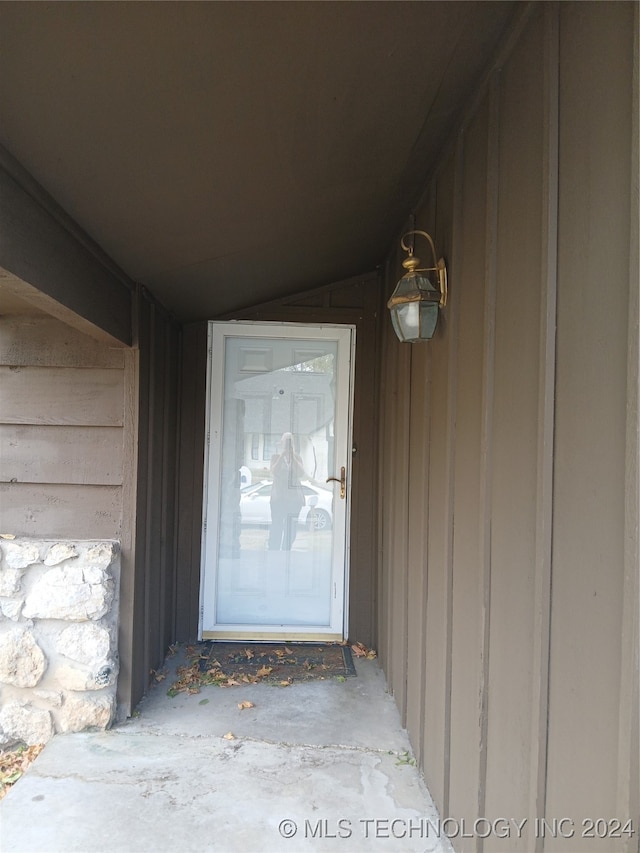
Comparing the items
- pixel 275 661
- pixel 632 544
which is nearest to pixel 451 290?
pixel 632 544

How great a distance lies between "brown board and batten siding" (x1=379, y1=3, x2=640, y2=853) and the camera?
89cm

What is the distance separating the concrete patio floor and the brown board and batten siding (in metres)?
0.24

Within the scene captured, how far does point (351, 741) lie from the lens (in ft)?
7.73

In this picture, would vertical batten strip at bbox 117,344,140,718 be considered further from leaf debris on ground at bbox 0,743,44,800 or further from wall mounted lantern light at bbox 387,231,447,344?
wall mounted lantern light at bbox 387,231,447,344

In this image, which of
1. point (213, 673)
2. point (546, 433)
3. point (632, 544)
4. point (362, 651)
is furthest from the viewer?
point (362, 651)

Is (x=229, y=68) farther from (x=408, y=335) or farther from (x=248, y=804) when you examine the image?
(x=248, y=804)

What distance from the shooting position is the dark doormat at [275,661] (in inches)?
119

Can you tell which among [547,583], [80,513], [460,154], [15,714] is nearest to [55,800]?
[15,714]

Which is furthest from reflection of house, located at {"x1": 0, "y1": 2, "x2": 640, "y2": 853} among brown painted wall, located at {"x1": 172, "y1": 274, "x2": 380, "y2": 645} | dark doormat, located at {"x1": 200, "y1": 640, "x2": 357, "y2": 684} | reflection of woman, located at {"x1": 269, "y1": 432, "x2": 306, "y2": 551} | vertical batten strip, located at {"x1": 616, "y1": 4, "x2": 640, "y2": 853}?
reflection of woman, located at {"x1": 269, "y1": 432, "x2": 306, "y2": 551}

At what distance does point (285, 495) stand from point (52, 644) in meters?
1.63

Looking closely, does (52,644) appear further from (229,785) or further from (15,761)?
(229,785)

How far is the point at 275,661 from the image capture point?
323 cm

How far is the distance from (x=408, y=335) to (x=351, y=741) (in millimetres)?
1789

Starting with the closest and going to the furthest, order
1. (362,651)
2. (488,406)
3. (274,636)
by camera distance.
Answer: (488,406) → (362,651) → (274,636)
